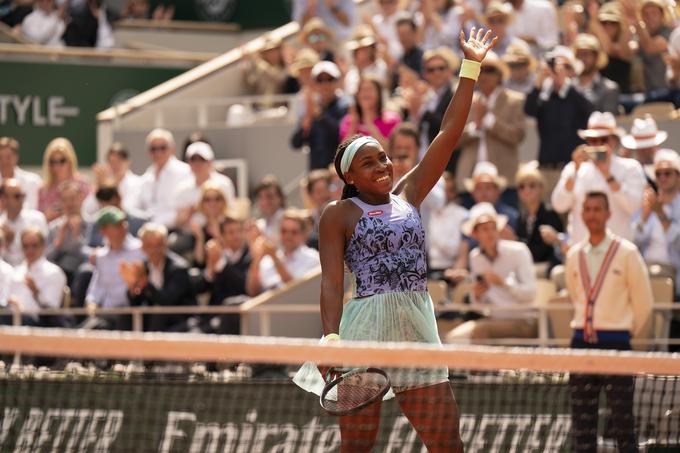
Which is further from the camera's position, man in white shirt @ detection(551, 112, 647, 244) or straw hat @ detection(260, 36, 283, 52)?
straw hat @ detection(260, 36, 283, 52)

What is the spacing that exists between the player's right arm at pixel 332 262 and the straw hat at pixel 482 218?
446 cm

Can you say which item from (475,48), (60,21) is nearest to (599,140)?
(475,48)

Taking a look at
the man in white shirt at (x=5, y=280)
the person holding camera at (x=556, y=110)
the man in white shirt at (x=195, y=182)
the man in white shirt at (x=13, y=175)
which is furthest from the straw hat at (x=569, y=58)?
the man in white shirt at (x=13, y=175)

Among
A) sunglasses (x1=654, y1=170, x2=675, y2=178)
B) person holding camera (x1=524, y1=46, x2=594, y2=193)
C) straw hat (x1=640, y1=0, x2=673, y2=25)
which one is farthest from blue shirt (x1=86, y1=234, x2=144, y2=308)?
straw hat (x1=640, y1=0, x2=673, y2=25)

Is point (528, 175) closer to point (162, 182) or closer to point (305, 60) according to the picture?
point (305, 60)

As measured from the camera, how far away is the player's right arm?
5.86m

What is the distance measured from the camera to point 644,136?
11.1m

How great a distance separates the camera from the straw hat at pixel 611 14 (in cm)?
1224

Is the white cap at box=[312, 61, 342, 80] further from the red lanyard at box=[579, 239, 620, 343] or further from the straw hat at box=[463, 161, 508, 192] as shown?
the red lanyard at box=[579, 239, 620, 343]

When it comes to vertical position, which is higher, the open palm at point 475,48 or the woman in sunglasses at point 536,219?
the open palm at point 475,48

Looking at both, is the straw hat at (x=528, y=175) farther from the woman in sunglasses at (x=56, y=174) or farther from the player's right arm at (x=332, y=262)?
the player's right arm at (x=332, y=262)

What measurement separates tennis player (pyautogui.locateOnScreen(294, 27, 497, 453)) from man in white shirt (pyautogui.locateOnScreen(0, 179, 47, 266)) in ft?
23.5

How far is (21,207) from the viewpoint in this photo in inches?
516

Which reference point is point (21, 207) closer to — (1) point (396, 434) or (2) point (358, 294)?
(1) point (396, 434)
